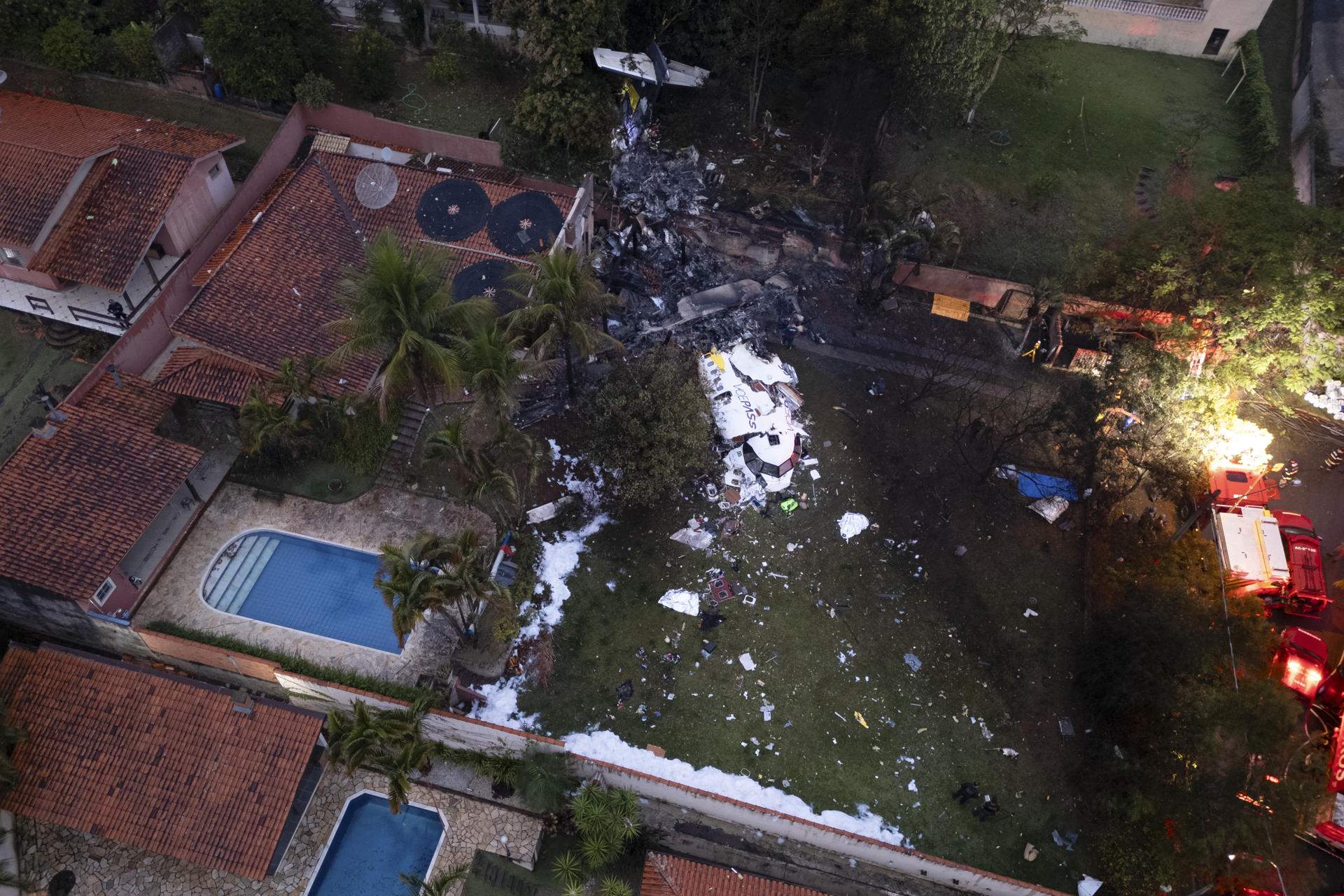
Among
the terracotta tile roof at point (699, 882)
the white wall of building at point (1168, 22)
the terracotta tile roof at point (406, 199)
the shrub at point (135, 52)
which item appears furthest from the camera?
the white wall of building at point (1168, 22)

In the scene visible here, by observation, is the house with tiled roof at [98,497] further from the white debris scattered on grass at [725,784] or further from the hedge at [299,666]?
the white debris scattered on grass at [725,784]

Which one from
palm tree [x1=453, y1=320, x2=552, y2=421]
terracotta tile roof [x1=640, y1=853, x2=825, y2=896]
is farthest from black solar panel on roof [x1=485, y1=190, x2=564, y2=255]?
terracotta tile roof [x1=640, y1=853, x2=825, y2=896]

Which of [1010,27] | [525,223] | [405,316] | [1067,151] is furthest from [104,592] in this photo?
[1067,151]

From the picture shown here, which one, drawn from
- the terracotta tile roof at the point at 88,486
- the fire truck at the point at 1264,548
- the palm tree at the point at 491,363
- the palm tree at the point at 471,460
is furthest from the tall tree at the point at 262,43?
the fire truck at the point at 1264,548

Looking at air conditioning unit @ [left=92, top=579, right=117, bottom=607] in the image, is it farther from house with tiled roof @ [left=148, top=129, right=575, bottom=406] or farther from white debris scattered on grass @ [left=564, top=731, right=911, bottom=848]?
white debris scattered on grass @ [left=564, top=731, right=911, bottom=848]

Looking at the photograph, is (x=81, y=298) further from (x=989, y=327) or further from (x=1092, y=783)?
(x=1092, y=783)

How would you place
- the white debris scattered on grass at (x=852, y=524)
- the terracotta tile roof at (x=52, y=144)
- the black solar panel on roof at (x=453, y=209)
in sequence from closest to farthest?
the white debris scattered on grass at (x=852, y=524) → the terracotta tile roof at (x=52, y=144) → the black solar panel on roof at (x=453, y=209)
